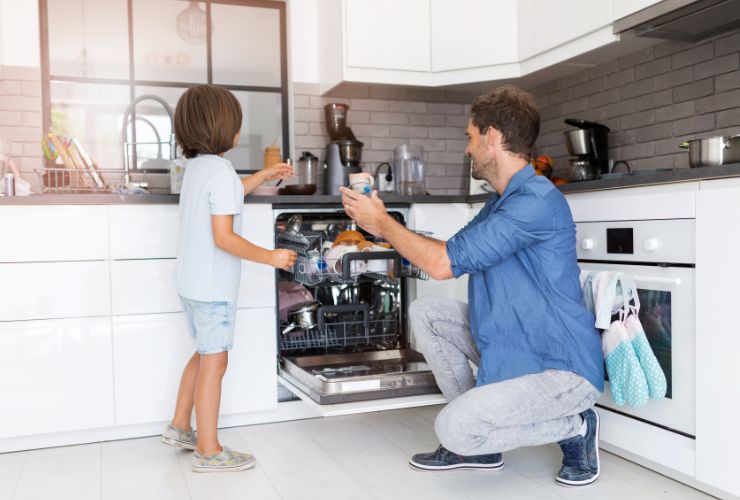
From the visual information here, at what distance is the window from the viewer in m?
3.21

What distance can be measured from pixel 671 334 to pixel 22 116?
8.83 ft

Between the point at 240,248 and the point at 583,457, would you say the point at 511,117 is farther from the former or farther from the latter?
the point at 583,457

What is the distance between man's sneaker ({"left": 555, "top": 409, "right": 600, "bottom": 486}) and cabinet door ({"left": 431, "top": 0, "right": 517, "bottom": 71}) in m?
1.72

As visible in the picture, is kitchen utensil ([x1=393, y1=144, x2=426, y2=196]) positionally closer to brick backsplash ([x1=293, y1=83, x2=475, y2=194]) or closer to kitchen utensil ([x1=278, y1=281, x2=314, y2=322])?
brick backsplash ([x1=293, y1=83, x2=475, y2=194])

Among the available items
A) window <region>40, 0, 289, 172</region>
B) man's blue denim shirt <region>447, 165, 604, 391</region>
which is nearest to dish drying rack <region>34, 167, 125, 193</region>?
window <region>40, 0, 289, 172</region>

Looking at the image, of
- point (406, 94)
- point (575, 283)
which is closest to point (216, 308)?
point (575, 283)

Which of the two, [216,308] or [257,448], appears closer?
[216,308]

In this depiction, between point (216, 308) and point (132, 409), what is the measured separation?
62 centimetres

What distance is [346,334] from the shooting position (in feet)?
9.69

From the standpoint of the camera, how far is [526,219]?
1923 millimetres

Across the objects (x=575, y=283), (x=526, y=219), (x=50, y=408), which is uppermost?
(x=526, y=219)

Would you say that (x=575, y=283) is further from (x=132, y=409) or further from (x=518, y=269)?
(x=132, y=409)

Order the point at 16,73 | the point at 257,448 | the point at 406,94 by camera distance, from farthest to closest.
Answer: the point at 406,94
the point at 16,73
the point at 257,448

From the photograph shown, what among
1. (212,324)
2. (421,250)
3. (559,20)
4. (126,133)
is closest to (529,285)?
(421,250)
